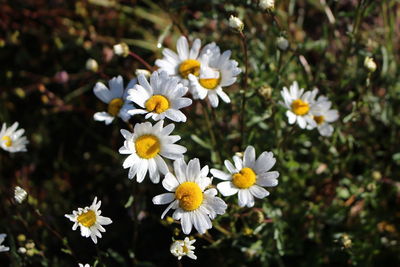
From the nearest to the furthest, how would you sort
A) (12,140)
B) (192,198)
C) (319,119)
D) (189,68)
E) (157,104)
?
(192,198) → (157,104) → (189,68) → (319,119) → (12,140)

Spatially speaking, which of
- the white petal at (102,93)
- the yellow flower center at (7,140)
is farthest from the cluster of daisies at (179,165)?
the yellow flower center at (7,140)

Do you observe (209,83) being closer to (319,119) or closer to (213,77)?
(213,77)

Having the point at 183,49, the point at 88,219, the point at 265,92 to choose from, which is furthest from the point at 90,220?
the point at 265,92

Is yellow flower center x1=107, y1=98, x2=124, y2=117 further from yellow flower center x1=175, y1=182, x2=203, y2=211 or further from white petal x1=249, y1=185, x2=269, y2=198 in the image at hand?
white petal x1=249, y1=185, x2=269, y2=198

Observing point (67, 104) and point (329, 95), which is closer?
point (329, 95)

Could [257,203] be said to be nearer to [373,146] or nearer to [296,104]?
[296,104]

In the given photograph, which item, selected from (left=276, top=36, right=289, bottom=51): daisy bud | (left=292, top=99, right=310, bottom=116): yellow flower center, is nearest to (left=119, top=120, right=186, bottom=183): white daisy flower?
(left=292, top=99, right=310, bottom=116): yellow flower center

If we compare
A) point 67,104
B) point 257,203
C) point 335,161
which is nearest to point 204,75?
point 257,203
